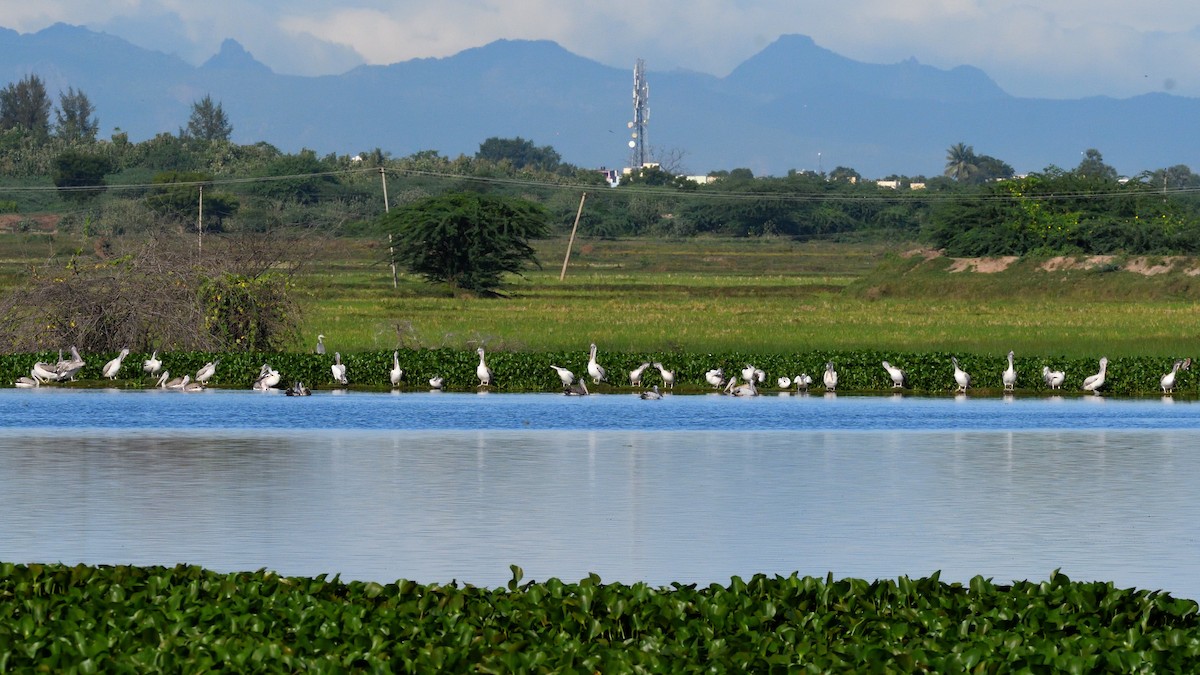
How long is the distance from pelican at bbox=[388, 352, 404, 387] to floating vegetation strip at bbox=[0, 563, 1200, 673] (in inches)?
924

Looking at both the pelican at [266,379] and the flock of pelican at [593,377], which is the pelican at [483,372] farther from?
the pelican at [266,379]

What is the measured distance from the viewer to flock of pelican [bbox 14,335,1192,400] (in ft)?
112

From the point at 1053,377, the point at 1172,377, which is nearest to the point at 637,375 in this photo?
the point at 1053,377

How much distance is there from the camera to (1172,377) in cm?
3438

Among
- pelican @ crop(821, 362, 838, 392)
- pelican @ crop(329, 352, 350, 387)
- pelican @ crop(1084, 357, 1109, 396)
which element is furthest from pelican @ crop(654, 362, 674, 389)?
pelican @ crop(1084, 357, 1109, 396)

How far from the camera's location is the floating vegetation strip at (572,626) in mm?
9398

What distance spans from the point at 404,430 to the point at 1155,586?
49.2 ft

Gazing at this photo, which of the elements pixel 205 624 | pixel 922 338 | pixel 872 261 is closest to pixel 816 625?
pixel 205 624

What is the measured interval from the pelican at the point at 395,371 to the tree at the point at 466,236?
42.7 meters

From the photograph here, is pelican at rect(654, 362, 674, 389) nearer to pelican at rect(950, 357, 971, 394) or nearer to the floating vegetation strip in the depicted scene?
pelican at rect(950, 357, 971, 394)

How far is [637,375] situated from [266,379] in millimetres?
6877

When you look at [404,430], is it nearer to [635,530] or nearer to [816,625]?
[635,530]

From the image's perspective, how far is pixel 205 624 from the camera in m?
10.2

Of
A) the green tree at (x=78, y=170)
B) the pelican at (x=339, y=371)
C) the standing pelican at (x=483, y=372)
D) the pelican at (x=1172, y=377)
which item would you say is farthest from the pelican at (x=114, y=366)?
the green tree at (x=78, y=170)
